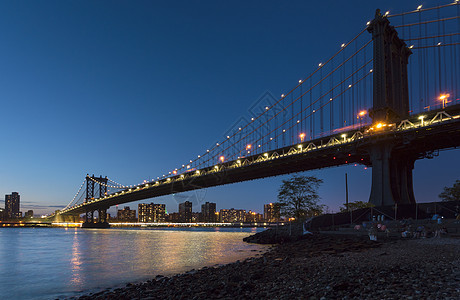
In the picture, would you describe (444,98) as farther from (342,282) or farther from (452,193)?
(342,282)

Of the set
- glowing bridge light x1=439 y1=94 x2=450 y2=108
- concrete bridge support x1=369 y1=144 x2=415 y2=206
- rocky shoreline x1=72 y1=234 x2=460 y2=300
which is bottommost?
rocky shoreline x1=72 y1=234 x2=460 y2=300

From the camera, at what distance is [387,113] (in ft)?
142

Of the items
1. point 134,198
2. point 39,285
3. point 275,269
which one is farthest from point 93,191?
point 275,269

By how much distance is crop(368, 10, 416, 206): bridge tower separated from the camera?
4144cm

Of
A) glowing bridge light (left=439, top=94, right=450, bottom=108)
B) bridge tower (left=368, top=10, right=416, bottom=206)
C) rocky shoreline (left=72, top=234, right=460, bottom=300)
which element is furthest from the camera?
bridge tower (left=368, top=10, right=416, bottom=206)

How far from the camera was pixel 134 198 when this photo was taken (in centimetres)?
9812

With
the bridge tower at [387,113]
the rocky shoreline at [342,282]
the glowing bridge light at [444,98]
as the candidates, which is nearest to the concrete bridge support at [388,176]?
the bridge tower at [387,113]

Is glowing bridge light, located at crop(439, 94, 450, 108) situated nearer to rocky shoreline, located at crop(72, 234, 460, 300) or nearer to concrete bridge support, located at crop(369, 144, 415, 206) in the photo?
concrete bridge support, located at crop(369, 144, 415, 206)

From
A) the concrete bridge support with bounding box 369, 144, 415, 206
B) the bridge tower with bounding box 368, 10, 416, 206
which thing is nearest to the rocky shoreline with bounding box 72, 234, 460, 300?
the concrete bridge support with bounding box 369, 144, 415, 206

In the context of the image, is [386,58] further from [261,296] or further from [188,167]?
[188,167]

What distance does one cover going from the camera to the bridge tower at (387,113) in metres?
41.4

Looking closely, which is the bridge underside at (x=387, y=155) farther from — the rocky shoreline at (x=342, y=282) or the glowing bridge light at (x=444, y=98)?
the rocky shoreline at (x=342, y=282)

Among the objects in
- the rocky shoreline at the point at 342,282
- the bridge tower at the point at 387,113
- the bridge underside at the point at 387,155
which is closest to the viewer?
the rocky shoreline at the point at 342,282

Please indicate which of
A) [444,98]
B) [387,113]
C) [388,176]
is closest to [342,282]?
[388,176]
